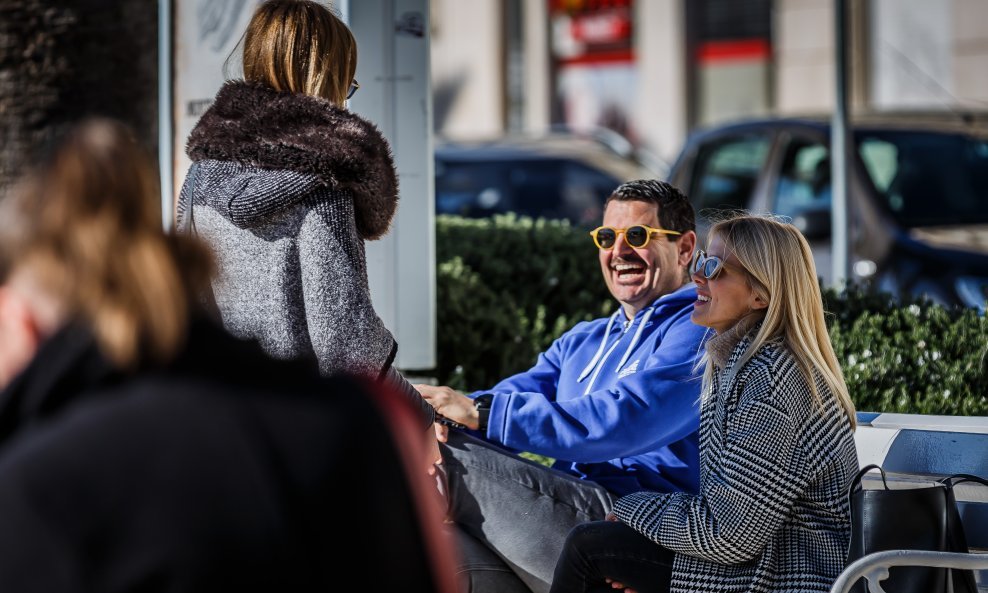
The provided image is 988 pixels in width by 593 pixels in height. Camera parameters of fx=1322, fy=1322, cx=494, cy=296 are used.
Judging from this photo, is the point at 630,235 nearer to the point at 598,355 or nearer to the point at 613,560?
the point at 598,355

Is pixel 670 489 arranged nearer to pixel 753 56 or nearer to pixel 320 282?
pixel 320 282

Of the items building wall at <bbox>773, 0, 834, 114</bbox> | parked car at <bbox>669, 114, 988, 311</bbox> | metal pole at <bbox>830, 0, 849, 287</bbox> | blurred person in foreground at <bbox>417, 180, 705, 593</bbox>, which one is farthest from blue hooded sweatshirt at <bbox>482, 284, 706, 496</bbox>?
building wall at <bbox>773, 0, 834, 114</bbox>

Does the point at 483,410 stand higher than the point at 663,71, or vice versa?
the point at 663,71

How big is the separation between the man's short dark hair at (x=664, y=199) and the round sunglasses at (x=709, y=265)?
22.2 inches

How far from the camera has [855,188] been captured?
770 cm

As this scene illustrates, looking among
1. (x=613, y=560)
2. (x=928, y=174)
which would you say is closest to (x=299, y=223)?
(x=613, y=560)

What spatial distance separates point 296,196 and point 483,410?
2.85 feet

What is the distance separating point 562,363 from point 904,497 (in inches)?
50.0

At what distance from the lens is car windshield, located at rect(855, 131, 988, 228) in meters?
7.57

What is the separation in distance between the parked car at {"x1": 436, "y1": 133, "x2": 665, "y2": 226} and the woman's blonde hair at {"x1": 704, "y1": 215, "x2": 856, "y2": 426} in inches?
320

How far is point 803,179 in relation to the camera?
833 centimetres

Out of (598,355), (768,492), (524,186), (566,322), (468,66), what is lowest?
(768,492)

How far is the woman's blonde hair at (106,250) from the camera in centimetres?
144

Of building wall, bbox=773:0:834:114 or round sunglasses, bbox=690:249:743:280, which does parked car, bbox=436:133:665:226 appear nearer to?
building wall, bbox=773:0:834:114
